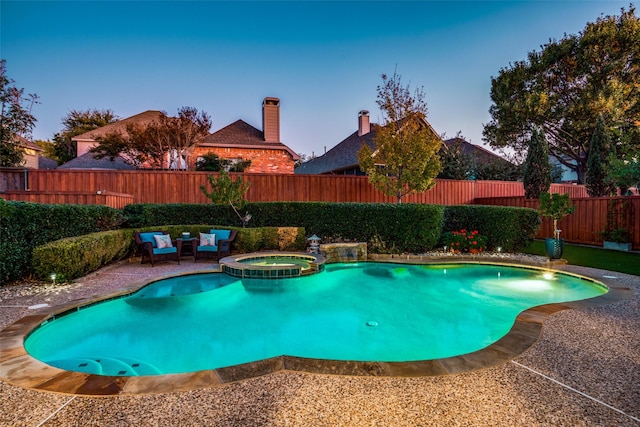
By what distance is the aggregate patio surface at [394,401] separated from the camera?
2.11 m

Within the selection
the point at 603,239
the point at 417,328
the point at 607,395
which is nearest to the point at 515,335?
the point at 607,395

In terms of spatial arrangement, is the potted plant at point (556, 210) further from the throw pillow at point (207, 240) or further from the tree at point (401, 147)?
the throw pillow at point (207, 240)

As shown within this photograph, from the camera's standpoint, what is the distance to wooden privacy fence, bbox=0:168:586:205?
38.9 ft

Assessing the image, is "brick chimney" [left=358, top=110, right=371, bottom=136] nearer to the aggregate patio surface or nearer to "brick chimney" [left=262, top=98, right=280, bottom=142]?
"brick chimney" [left=262, top=98, right=280, bottom=142]

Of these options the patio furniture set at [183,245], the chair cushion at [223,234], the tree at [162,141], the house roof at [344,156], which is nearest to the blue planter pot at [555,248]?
the patio furniture set at [183,245]

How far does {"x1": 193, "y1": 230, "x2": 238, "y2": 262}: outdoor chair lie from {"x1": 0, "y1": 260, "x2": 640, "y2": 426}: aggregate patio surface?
6528 millimetres

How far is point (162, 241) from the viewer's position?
858 cm

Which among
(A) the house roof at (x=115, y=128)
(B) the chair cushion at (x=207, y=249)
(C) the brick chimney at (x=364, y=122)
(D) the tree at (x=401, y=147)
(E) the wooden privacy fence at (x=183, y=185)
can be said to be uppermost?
(C) the brick chimney at (x=364, y=122)

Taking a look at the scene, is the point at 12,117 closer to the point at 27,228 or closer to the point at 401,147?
the point at 27,228

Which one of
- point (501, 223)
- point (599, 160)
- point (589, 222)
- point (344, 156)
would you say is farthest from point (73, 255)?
point (599, 160)

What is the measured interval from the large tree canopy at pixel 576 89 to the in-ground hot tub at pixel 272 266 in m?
17.2

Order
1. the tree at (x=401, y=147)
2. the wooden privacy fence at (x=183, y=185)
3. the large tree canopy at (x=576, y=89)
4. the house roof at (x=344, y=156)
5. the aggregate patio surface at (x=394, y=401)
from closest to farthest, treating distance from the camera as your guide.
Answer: the aggregate patio surface at (x=394, y=401), the tree at (x=401, y=147), the wooden privacy fence at (x=183, y=185), the large tree canopy at (x=576, y=89), the house roof at (x=344, y=156)

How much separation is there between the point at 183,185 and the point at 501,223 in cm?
1161

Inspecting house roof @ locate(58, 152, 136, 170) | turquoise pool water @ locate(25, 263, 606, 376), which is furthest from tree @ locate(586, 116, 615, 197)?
house roof @ locate(58, 152, 136, 170)
